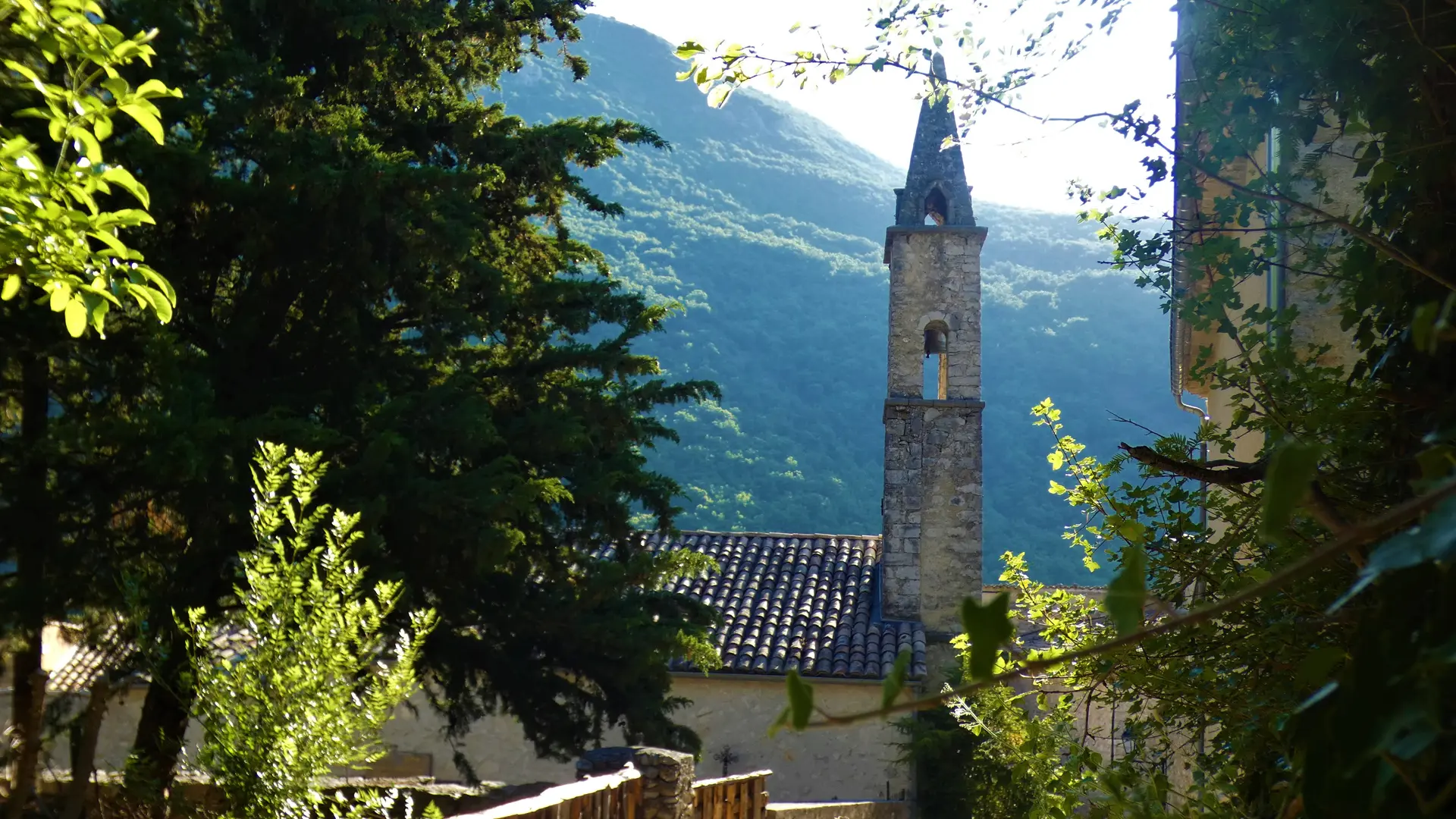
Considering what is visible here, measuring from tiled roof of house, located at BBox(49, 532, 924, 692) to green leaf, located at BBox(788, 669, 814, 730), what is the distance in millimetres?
12924

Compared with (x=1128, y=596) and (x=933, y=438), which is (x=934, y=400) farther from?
(x=1128, y=596)

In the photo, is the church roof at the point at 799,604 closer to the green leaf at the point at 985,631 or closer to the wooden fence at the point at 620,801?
the wooden fence at the point at 620,801

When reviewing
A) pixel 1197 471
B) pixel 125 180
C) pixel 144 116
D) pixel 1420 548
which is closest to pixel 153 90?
pixel 144 116

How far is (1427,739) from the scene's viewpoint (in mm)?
624

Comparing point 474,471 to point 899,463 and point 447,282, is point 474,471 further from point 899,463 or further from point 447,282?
point 899,463

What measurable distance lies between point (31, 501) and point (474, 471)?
2.55 meters

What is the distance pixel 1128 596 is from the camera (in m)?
0.61

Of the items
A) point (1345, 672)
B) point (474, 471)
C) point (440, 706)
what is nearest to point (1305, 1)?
point (1345, 672)

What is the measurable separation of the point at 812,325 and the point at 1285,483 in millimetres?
41027

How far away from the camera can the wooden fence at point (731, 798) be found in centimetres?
743

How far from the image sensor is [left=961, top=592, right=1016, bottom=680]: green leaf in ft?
2.06

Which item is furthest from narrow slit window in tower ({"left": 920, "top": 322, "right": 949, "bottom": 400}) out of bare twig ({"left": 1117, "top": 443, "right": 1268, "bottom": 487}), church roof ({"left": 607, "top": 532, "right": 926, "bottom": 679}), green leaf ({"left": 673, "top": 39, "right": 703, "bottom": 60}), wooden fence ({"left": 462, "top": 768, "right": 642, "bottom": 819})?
bare twig ({"left": 1117, "top": 443, "right": 1268, "bottom": 487})

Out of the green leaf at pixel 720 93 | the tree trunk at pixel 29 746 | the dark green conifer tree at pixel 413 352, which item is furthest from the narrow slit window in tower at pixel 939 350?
the green leaf at pixel 720 93

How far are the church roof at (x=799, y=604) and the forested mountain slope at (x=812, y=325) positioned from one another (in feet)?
4.32
